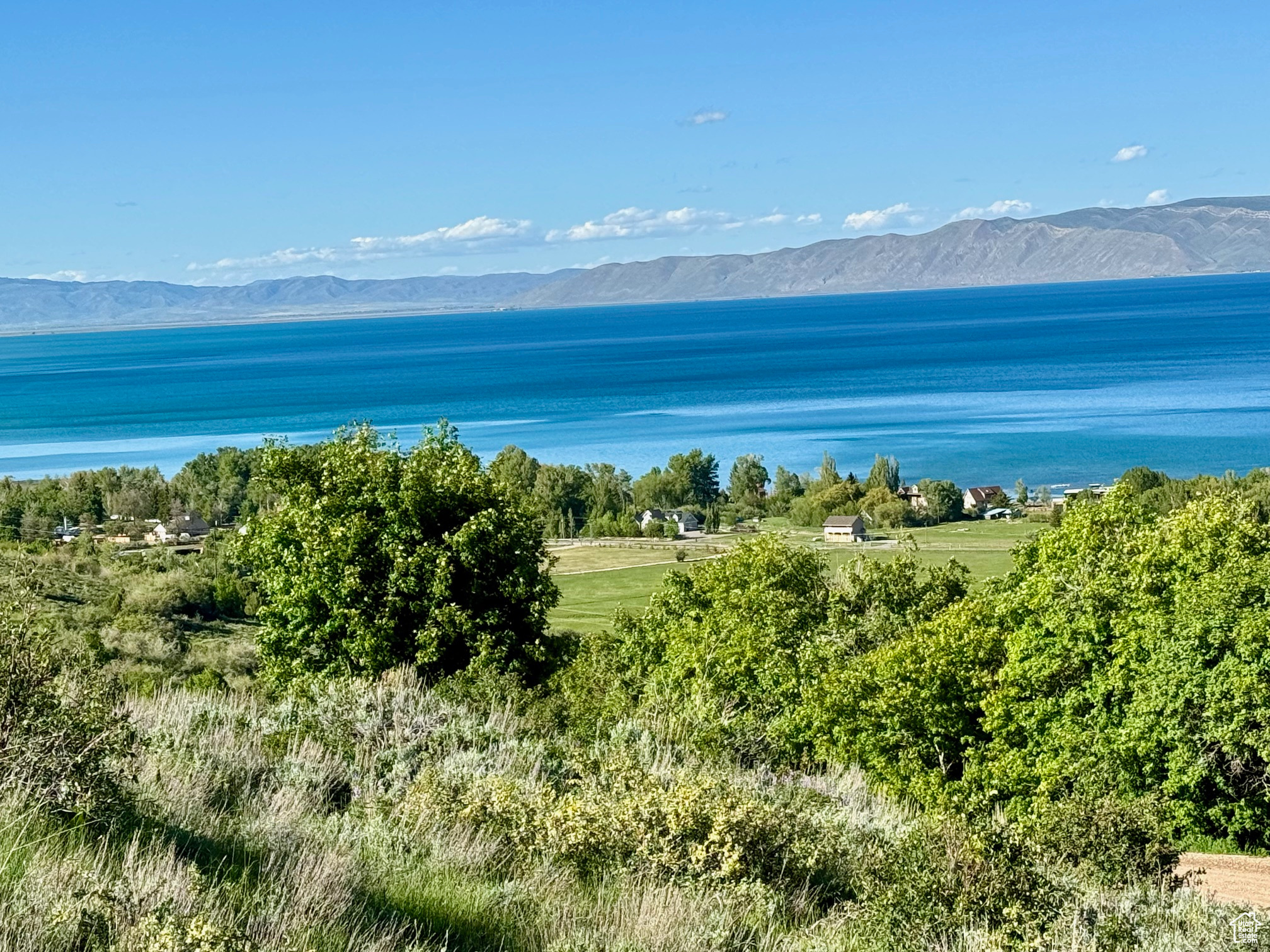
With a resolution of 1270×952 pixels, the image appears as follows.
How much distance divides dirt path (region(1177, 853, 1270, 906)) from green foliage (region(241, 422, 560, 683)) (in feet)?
33.5

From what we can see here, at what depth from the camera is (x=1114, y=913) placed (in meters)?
7.12

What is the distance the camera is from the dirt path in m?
15.4

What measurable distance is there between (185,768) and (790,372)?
167956 millimetres

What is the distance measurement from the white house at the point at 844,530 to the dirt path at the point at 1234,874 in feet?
190

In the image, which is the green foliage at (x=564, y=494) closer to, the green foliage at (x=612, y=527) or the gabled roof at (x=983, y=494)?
the green foliage at (x=612, y=527)

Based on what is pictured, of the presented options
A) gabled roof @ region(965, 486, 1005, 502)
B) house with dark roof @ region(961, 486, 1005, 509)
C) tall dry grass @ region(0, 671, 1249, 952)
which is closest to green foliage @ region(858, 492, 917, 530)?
house with dark roof @ region(961, 486, 1005, 509)

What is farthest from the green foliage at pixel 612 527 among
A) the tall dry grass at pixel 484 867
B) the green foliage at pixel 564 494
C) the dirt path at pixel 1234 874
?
the tall dry grass at pixel 484 867

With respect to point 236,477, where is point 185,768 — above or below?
above

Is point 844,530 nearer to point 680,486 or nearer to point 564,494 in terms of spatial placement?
point 680,486

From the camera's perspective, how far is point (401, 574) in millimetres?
20219

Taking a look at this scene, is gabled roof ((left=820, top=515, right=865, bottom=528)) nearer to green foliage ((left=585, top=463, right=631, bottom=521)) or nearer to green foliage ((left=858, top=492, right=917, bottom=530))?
green foliage ((left=858, top=492, right=917, bottom=530))

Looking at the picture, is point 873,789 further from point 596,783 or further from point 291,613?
point 596,783

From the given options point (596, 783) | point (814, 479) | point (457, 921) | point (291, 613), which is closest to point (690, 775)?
point (596, 783)

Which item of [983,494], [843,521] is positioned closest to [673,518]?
[843,521]
